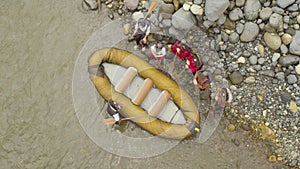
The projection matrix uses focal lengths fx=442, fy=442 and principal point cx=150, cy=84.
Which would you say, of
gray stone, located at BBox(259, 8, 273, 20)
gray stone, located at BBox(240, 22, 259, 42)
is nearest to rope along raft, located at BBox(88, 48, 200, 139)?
gray stone, located at BBox(240, 22, 259, 42)

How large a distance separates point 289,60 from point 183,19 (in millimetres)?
1583

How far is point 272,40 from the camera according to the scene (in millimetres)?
6152

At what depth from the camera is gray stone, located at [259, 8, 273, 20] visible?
606cm

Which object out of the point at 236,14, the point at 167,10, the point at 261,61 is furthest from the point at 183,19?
the point at 261,61

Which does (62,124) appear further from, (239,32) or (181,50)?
(239,32)

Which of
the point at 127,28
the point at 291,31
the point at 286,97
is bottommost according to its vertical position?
the point at 286,97

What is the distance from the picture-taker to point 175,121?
638 centimetres

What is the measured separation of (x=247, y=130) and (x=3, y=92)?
12.2 feet

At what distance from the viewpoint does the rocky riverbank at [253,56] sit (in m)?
6.12

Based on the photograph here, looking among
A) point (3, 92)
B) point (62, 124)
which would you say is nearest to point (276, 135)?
point (62, 124)

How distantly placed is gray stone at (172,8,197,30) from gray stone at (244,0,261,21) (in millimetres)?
739

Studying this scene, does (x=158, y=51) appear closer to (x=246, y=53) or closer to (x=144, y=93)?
(x=144, y=93)

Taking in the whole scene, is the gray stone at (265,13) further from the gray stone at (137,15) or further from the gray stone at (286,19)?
the gray stone at (137,15)

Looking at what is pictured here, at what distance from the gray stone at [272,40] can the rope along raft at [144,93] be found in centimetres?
136
